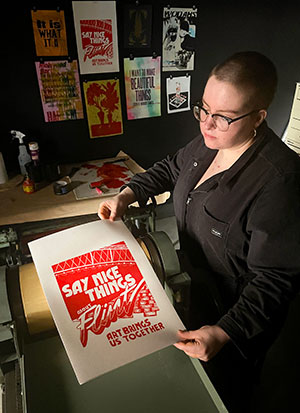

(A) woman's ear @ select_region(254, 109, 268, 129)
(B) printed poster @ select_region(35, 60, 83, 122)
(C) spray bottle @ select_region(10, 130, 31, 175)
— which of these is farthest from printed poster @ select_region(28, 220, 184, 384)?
(B) printed poster @ select_region(35, 60, 83, 122)

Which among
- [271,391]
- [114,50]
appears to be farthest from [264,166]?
[114,50]

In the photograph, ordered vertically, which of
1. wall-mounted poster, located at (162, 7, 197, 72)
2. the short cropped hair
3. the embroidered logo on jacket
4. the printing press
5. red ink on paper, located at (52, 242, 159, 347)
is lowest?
the printing press

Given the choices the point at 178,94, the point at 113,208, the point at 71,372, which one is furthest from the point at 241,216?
the point at 178,94

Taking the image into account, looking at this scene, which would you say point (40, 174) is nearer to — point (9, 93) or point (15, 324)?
point (9, 93)

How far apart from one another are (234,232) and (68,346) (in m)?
0.53

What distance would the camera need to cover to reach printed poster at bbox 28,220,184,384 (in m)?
0.71

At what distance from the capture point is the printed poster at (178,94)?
7.43ft

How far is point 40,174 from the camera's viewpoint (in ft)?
6.12

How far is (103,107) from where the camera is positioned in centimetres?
213

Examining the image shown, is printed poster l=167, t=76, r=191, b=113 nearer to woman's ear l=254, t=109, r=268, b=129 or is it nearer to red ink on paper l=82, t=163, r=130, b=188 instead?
red ink on paper l=82, t=163, r=130, b=188

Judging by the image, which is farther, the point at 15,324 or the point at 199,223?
the point at 199,223

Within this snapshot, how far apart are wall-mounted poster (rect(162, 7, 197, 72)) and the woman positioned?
1.30m

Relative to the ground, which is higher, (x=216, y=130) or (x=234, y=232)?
(x=216, y=130)

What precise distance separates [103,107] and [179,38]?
68cm
